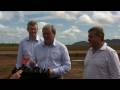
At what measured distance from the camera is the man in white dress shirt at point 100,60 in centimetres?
232

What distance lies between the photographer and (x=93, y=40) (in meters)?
2.35

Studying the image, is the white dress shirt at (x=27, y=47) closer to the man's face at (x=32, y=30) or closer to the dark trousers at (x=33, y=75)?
the man's face at (x=32, y=30)

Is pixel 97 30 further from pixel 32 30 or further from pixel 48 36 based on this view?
pixel 32 30

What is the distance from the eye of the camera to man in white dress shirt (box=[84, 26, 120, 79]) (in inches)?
91.4

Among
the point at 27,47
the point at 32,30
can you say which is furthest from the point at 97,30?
the point at 27,47

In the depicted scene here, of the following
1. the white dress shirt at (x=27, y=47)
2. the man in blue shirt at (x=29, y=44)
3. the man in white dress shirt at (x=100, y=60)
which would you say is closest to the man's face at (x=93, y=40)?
the man in white dress shirt at (x=100, y=60)

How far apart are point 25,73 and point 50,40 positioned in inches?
21.0

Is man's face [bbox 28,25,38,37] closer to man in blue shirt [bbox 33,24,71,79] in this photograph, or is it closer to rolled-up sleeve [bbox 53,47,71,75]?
man in blue shirt [bbox 33,24,71,79]

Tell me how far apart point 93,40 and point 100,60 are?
0.19m

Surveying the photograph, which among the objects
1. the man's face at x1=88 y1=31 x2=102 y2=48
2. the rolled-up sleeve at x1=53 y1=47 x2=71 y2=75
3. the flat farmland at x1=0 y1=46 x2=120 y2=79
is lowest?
the flat farmland at x1=0 y1=46 x2=120 y2=79

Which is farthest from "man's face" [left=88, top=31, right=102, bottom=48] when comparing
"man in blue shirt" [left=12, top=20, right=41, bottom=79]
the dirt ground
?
the dirt ground

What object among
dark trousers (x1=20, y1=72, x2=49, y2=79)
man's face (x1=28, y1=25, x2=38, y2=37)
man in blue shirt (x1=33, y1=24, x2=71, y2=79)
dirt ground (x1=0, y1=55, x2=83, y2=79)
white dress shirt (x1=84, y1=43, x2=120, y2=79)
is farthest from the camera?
dirt ground (x1=0, y1=55, x2=83, y2=79)

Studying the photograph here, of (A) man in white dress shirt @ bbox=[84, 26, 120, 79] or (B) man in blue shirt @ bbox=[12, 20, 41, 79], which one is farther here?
(B) man in blue shirt @ bbox=[12, 20, 41, 79]
